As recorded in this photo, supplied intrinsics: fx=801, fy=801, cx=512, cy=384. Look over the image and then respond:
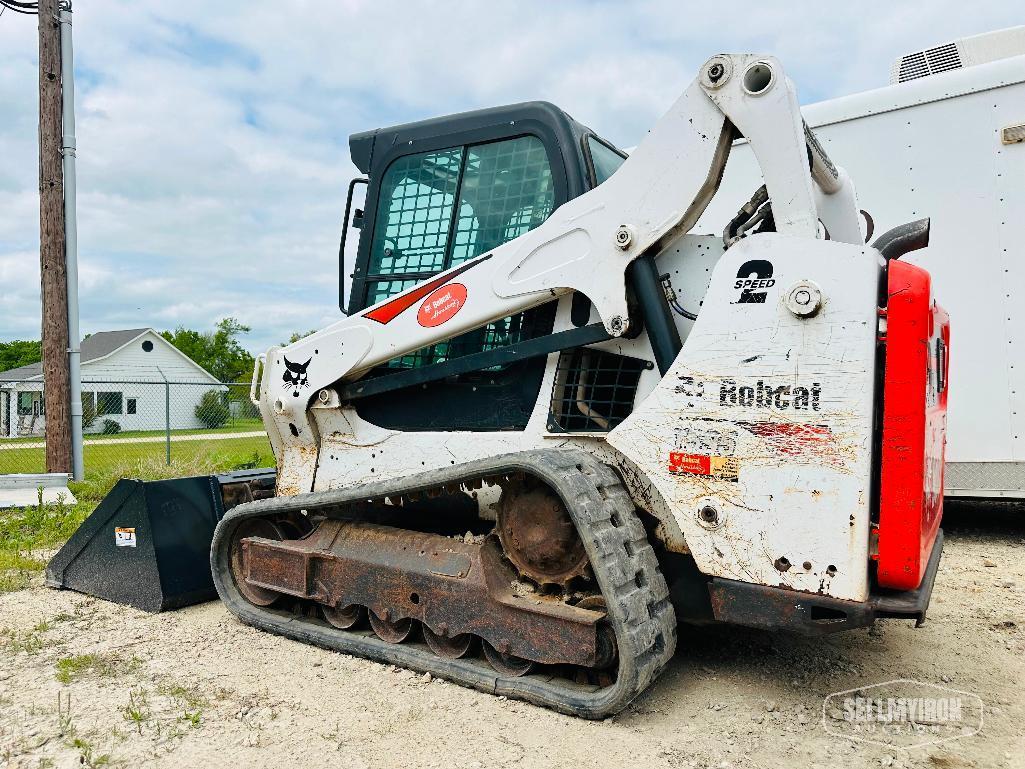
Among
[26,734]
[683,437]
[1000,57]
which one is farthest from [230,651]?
[1000,57]

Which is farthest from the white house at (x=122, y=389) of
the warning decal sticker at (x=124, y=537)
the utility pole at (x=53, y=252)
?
the warning decal sticker at (x=124, y=537)

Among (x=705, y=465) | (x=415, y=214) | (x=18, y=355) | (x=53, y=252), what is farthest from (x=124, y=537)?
(x=18, y=355)

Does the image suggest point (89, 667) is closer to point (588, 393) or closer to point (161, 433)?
point (588, 393)

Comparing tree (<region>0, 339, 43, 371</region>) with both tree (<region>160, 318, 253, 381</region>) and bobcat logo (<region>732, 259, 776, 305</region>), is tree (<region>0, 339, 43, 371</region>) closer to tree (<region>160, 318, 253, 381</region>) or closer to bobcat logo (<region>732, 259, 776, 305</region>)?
tree (<region>160, 318, 253, 381</region>)

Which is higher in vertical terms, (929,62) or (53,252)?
(929,62)

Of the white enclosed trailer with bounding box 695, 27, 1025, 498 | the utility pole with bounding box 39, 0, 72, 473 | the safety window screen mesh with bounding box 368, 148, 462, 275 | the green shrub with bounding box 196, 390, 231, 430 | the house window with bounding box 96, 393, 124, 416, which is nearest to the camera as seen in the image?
the safety window screen mesh with bounding box 368, 148, 462, 275

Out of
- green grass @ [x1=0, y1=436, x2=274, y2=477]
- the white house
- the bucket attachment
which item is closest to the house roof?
the white house

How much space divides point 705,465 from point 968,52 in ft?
17.7

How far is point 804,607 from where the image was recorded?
8.86ft

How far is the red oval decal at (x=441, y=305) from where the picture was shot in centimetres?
361

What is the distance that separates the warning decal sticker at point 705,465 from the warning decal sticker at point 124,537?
3071 mm

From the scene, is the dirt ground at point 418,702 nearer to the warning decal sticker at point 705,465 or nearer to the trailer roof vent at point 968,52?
the warning decal sticker at point 705,465

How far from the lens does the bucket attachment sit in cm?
433

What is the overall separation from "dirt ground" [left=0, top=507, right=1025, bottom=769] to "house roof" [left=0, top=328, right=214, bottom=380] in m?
35.1
